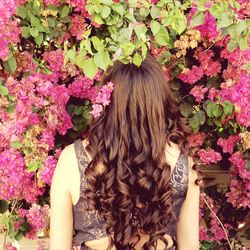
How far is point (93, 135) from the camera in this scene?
2135mm

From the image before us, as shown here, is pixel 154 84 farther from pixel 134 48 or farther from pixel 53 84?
pixel 53 84

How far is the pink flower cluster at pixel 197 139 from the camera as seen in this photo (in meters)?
3.24

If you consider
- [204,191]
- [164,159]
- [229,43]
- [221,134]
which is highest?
[229,43]

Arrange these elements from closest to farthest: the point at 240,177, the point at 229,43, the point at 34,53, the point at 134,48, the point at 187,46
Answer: the point at 134,48
the point at 229,43
the point at 187,46
the point at 34,53
the point at 240,177

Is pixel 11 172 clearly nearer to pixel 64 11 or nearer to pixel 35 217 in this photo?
pixel 35 217

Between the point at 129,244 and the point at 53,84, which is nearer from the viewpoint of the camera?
the point at 129,244

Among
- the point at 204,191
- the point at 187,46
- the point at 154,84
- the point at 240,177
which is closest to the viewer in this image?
the point at 154,84

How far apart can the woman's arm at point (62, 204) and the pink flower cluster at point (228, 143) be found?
1.18 metres

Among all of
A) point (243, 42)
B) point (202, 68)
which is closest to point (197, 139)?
point (202, 68)

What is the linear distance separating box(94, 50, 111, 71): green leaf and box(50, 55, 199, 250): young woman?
3.8 inches

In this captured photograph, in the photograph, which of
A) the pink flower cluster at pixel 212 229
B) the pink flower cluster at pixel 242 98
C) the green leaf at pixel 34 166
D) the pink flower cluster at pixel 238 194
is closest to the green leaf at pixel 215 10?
the pink flower cluster at pixel 242 98

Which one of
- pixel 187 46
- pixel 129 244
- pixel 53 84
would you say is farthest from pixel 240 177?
pixel 129 244

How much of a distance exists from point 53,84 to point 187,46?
60 cm

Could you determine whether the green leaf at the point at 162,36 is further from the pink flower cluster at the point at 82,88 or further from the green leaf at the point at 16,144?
the green leaf at the point at 16,144
